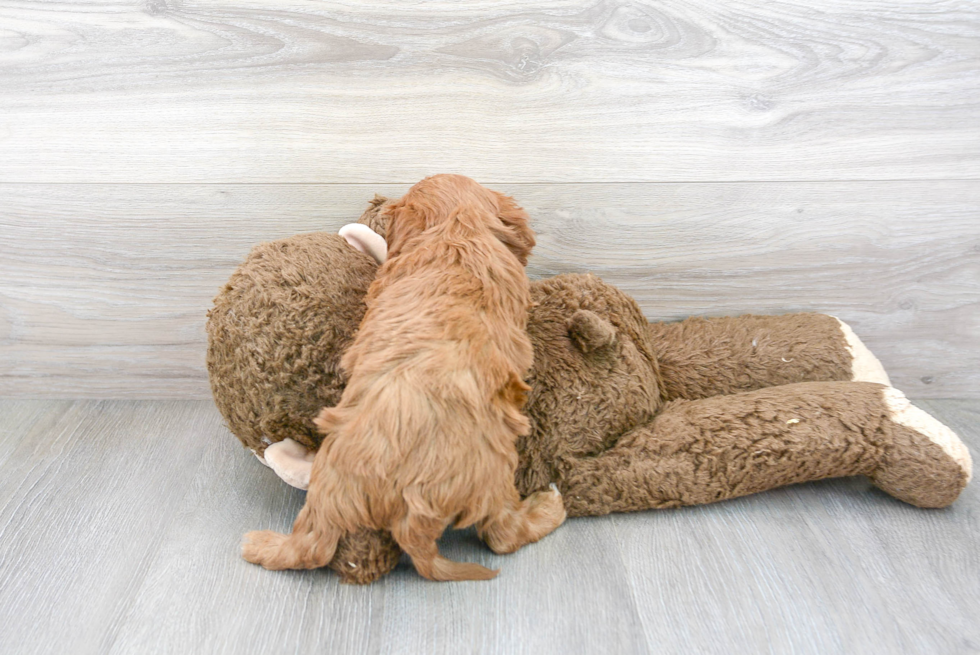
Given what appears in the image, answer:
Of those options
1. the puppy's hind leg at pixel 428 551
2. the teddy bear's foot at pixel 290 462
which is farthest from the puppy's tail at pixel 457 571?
the teddy bear's foot at pixel 290 462

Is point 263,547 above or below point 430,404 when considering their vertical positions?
below

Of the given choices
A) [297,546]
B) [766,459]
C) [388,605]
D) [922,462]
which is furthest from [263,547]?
[922,462]

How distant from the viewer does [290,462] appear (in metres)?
0.94

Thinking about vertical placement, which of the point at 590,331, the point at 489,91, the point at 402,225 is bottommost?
the point at 590,331

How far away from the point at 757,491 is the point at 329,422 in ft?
2.03

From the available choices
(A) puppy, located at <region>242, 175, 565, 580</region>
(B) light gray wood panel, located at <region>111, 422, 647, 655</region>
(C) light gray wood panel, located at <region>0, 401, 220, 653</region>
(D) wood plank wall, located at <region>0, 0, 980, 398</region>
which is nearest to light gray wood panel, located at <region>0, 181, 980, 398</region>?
(D) wood plank wall, located at <region>0, 0, 980, 398</region>

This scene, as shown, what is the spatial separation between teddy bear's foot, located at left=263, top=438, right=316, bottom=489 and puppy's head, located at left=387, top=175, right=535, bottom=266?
306 millimetres

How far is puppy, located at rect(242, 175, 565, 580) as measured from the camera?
759 millimetres

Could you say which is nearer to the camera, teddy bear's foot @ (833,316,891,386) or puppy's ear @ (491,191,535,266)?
puppy's ear @ (491,191,535,266)

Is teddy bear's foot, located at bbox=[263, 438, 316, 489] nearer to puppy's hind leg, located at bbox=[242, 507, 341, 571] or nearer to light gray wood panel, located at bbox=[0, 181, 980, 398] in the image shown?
puppy's hind leg, located at bbox=[242, 507, 341, 571]

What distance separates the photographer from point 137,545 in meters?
0.95

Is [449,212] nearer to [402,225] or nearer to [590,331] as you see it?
[402,225]

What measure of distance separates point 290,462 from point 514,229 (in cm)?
44

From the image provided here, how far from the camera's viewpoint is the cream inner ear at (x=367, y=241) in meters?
1.03
